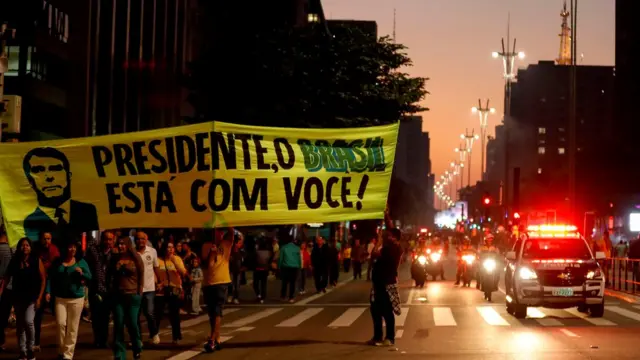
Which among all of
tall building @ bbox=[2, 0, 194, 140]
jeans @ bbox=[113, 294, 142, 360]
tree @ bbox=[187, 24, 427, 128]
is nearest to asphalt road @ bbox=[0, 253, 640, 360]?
jeans @ bbox=[113, 294, 142, 360]

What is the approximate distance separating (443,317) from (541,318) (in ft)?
7.08

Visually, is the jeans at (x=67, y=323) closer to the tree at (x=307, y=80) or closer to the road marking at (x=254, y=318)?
the road marking at (x=254, y=318)

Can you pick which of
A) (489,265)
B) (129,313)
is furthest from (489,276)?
(129,313)

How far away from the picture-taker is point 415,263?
4050cm

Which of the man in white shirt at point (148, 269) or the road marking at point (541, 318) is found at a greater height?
the man in white shirt at point (148, 269)

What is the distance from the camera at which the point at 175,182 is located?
15.4 m

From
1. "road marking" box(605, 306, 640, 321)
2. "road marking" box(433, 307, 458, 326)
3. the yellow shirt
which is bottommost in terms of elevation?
"road marking" box(433, 307, 458, 326)

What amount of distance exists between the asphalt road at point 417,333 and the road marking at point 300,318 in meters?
0.02

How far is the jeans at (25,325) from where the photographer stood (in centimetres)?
1555

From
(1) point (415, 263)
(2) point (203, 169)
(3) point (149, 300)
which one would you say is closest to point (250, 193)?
(2) point (203, 169)

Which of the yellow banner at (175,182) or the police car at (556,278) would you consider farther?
the police car at (556,278)

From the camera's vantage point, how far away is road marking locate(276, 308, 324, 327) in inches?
918

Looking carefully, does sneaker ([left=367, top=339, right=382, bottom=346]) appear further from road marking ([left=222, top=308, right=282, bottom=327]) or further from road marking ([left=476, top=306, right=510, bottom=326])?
road marking ([left=222, top=308, right=282, bottom=327])

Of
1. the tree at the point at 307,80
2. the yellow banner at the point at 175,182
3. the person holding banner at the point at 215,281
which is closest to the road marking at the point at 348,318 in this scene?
the person holding banner at the point at 215,281
